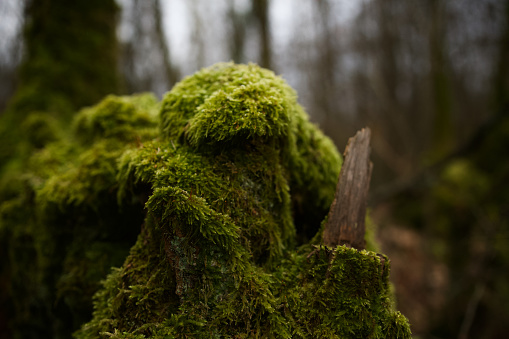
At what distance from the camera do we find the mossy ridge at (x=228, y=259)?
123cm

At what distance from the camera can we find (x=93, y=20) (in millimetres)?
4402

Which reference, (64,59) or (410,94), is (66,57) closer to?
(64,59)

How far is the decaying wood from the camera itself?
4.98 feet

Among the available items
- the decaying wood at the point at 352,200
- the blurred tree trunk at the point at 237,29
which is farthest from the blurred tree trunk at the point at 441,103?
the decaying wood at the point at 352,200

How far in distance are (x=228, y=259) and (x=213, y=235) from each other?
0.45 ft

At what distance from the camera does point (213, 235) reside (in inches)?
49.4

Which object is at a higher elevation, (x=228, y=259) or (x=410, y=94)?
(x=410, y=94)

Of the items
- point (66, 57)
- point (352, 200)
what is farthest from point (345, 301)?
point (66, 57)

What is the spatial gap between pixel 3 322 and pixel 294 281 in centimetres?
247

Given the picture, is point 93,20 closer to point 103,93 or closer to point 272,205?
point 103,93

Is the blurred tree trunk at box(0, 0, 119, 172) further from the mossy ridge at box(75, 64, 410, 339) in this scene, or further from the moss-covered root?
the moss-covered root

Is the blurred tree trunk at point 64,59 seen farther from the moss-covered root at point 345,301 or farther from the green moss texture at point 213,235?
the moss-covered root at point 345,301

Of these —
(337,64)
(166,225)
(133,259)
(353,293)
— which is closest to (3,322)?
(133,259)

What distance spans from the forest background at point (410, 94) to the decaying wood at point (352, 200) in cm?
60
